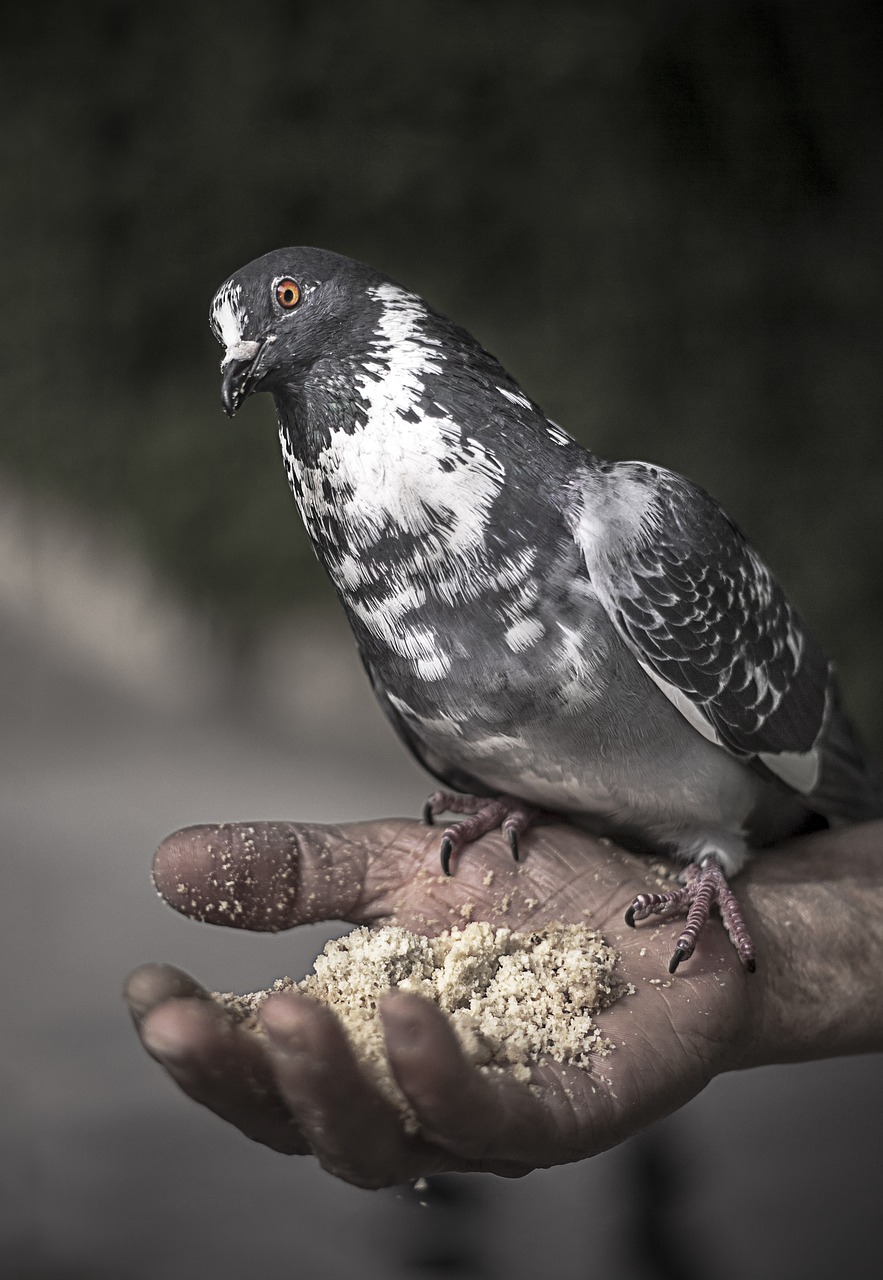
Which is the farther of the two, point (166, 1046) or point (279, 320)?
point (279, 320)

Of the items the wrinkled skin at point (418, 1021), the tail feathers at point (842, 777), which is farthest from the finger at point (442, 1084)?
the tail feathers at point (842, 777)

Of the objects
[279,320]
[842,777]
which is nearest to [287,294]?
[279,320]

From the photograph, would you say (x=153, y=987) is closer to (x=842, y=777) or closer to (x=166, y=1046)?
(x=166, y=1046)

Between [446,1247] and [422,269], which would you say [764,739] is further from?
[422,269]

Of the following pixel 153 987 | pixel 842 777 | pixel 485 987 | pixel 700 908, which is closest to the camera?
pixel 153 987

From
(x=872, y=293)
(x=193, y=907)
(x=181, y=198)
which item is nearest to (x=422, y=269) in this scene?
(x=181, y=198)

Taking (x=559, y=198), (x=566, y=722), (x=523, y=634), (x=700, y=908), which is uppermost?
(x=559, y=198)

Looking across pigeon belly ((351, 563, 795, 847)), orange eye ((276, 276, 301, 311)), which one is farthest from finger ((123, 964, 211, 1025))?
orange eye ((276, 276, 301, 311))
